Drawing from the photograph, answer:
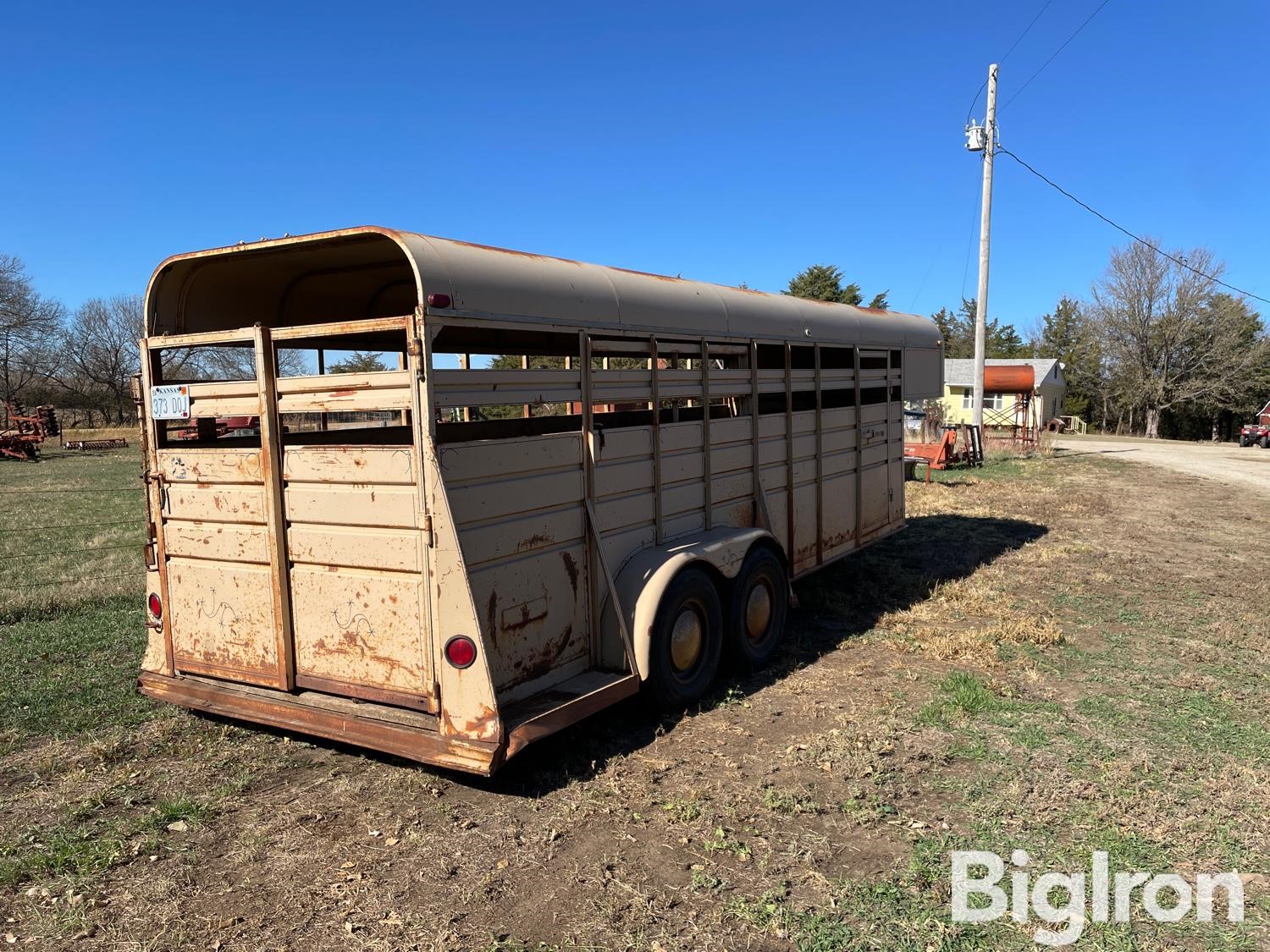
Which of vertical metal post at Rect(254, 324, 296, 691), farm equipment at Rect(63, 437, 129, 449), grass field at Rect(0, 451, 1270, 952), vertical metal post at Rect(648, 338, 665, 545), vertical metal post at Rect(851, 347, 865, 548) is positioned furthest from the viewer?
farm equipment at Rect(63, 437, 129, 449)

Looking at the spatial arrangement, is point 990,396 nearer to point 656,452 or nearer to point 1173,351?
point 1173,351

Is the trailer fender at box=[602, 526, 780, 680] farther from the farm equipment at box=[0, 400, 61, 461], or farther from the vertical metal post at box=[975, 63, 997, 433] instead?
the farm equipment at box=[0, 400, 61, 461]

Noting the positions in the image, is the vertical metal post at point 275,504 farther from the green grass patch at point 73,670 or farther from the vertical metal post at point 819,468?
the vertical metal post at point 819,468

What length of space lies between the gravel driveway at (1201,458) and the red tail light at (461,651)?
19.4 meters

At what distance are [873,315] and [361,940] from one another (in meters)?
7.02

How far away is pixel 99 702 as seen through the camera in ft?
17.0

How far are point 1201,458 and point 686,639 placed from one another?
95.3ft

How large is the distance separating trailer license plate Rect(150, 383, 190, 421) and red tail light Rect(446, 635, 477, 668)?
2105mm

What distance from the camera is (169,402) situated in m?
4.56

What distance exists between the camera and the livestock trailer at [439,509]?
381 cm

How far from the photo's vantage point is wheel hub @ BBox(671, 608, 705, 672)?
498 cm

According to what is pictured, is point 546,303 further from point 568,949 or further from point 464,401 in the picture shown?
point 568,949

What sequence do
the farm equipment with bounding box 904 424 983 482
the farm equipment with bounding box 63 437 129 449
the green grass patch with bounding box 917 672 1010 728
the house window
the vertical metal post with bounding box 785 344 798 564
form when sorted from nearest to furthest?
the green grass patch with bounding box 917 672 1010 728, the vertical metal post with bounding box 785 344 798 564, the farm equipment with bounding box 904 424 983 482, the farm equipment with bounding box 63 437 129 449, the house window

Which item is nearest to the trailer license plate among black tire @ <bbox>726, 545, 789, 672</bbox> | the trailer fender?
the trailer fender
